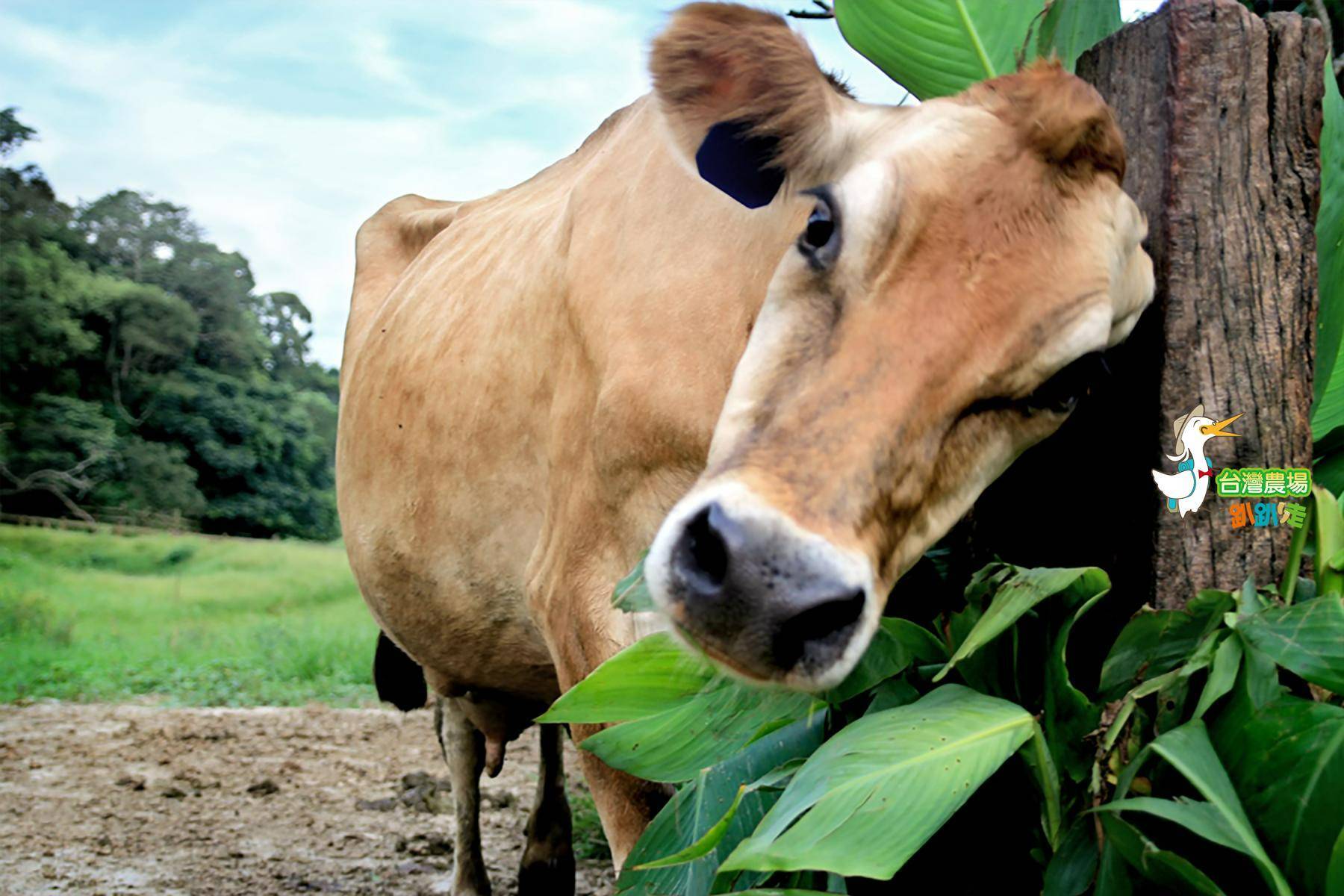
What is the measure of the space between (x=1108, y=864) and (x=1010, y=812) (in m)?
0.25

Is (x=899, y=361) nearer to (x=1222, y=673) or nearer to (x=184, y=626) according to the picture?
(x=1222, y=673)

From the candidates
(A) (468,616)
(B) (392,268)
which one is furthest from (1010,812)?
(B) (392,268)

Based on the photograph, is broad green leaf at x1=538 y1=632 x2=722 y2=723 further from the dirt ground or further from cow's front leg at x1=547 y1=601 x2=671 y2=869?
the dirt ground

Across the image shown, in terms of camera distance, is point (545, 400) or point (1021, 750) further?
point (545, 400)

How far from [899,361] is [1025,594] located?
37 centimetres

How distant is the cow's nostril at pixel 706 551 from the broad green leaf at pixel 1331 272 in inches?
47.1

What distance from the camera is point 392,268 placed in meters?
4.89

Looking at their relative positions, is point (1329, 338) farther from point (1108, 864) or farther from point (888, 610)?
point (1108, 864)

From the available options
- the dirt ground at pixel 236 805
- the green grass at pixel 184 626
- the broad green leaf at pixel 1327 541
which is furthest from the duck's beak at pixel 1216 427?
the green grass at pixel 184 626

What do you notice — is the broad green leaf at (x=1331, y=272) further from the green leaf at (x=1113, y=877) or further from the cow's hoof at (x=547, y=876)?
the cow's hoof at (x=547, y=876)

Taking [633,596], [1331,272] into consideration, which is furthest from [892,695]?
[1331,272]

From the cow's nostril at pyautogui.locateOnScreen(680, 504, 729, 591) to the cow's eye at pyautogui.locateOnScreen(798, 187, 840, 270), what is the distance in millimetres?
463

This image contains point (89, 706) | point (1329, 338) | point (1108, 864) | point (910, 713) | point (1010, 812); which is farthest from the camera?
point (89, 706)

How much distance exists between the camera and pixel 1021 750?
1.59 meters
